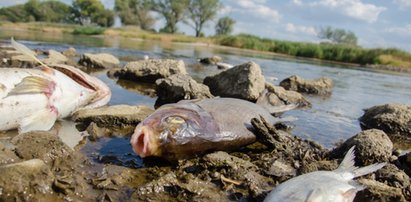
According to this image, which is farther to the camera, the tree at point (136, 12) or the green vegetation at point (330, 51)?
the tree at point (136, 12)

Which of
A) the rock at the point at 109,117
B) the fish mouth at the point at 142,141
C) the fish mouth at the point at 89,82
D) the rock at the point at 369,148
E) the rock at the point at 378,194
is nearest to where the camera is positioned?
the rock at the point at 378,194

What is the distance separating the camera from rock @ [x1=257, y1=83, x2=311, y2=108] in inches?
362

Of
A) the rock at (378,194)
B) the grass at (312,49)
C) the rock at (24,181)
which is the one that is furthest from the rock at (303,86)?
the grass at (312,49)

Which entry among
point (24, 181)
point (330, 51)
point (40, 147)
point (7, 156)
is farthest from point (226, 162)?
point (330, 51)

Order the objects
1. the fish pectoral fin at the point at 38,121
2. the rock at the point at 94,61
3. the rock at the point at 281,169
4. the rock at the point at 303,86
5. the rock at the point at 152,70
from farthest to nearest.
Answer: the rock at the point at 94,61 < the rock at the point at 303,86 < the rock at the point at 152,70 < the fish pectoral fin at the point at 38,121 < the rock at the point at 281,169

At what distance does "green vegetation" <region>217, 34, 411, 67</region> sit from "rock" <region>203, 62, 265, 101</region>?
3787 cm

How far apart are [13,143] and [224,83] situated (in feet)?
19.6

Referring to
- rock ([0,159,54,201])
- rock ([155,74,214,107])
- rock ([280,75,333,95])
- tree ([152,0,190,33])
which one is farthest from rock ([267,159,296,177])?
tree ([152,0,190,33])

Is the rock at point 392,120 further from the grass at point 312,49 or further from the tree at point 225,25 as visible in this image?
the tree at point 225,25

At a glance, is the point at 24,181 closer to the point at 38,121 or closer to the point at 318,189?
the point at 38,121

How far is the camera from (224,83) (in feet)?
32.1

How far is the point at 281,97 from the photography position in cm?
988

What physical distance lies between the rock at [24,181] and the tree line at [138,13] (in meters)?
90.1

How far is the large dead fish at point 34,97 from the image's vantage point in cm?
510
